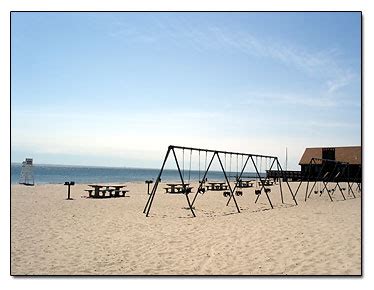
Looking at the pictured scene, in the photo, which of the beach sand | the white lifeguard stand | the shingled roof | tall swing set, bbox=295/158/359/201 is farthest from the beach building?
the white lifeguard stand

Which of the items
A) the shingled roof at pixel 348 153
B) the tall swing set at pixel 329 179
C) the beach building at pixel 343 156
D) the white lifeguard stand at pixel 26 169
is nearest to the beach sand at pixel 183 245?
the white lifeguard stand at pixel 26 169

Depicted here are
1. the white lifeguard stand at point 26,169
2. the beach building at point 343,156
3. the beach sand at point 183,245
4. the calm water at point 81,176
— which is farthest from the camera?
the calm water at point 81,176

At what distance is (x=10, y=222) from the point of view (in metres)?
5.32

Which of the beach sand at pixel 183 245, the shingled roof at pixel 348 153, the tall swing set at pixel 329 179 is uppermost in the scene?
the shingled roof at pixel 348 153

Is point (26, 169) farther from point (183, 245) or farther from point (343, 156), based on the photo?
point (343, 156)

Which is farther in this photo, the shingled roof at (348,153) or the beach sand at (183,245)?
the shingled roof at (348,153)

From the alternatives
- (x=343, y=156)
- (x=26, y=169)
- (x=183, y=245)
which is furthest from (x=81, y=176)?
(x=183, y=245)

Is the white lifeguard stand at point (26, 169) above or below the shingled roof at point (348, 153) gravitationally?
below

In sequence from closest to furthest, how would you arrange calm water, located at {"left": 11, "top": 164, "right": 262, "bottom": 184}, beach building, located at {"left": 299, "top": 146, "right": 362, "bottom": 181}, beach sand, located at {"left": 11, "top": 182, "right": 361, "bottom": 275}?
beach sand, located at {"left": 11, "top": 182, "right": 361, "bottom": 275}
beach building, located at {"left": 299, "top": 146, "right": 362, "bottom": 181}
calm water, located at {"left": 11, "top": 164, "right": 262, "bottom": 184}

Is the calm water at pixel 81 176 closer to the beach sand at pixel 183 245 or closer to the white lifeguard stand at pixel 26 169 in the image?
the white lifeguard stand at pixel 26 169

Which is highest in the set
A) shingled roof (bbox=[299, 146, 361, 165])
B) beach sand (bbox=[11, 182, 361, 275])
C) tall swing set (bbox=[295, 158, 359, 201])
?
shingled roof (bbox=[299, 146, 361, 165])

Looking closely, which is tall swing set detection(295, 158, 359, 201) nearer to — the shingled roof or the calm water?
the shingled roof

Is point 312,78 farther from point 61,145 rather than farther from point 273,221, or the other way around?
point 61,145
